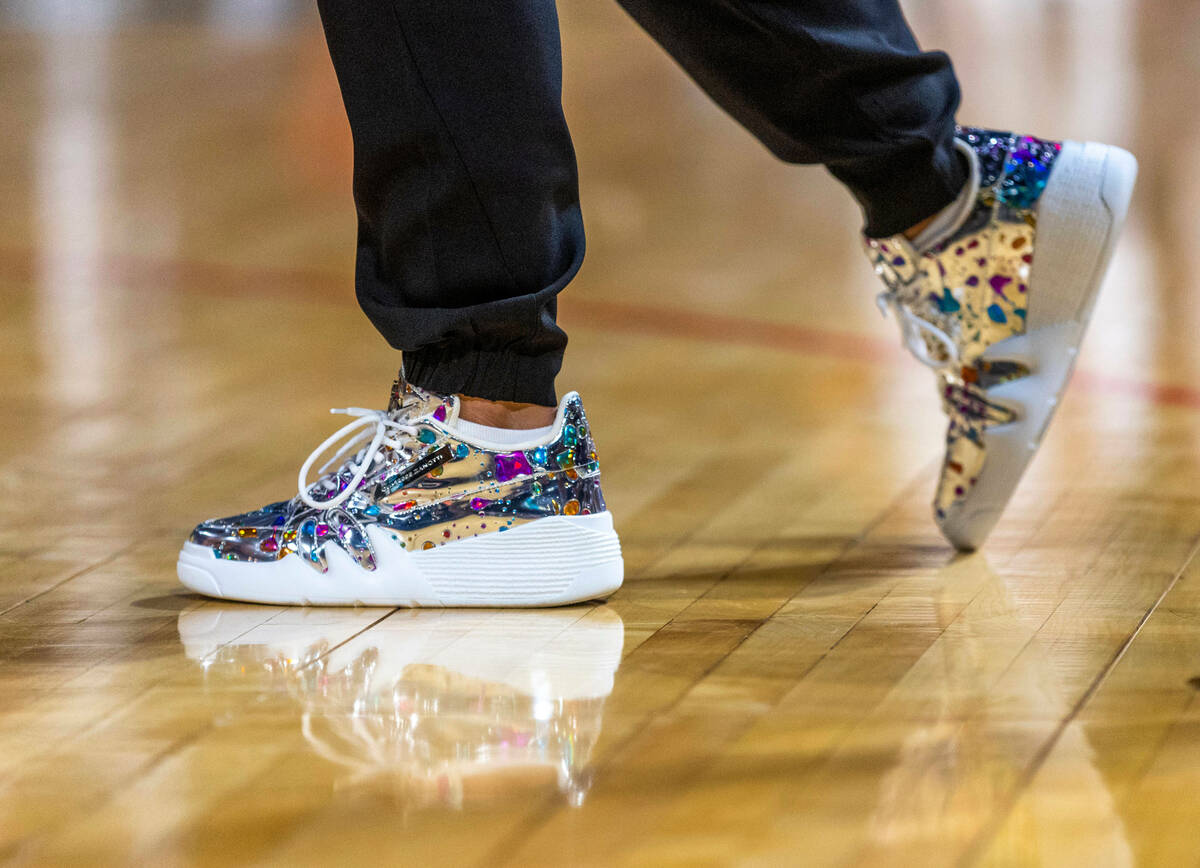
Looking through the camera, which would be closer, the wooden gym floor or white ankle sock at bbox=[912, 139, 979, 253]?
the wooden gym floor

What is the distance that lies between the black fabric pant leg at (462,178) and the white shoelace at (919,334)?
28 centimetres

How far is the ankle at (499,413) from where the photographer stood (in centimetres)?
95

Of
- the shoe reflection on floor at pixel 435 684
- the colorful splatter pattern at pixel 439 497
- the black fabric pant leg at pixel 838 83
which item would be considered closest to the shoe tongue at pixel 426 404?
the colorful splatter pattern at pixel 439 497

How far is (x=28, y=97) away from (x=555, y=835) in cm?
372

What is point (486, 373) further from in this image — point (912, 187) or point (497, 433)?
point (912, 187)

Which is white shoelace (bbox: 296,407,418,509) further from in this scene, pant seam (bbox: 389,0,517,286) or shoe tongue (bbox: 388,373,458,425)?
pant seam (bbox: 389,0,517,286)

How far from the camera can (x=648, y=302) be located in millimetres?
1981

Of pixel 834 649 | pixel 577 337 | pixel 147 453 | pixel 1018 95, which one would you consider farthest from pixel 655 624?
pixel 1018 95

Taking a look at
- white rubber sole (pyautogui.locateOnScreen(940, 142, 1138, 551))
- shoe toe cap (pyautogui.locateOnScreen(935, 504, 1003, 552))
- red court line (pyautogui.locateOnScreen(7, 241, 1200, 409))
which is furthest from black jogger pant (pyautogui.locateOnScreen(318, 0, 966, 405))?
red court line (pyautogui.locateOnScreen(7, 241, 1200, 409))

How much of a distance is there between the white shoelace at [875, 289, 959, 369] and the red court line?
17.7 inches

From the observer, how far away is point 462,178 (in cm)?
89

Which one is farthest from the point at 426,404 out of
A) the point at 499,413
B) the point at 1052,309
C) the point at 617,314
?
the point at 617,314

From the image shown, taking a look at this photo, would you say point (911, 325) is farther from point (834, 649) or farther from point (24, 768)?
point (24, 768)

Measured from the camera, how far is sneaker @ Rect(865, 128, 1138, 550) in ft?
3.39
